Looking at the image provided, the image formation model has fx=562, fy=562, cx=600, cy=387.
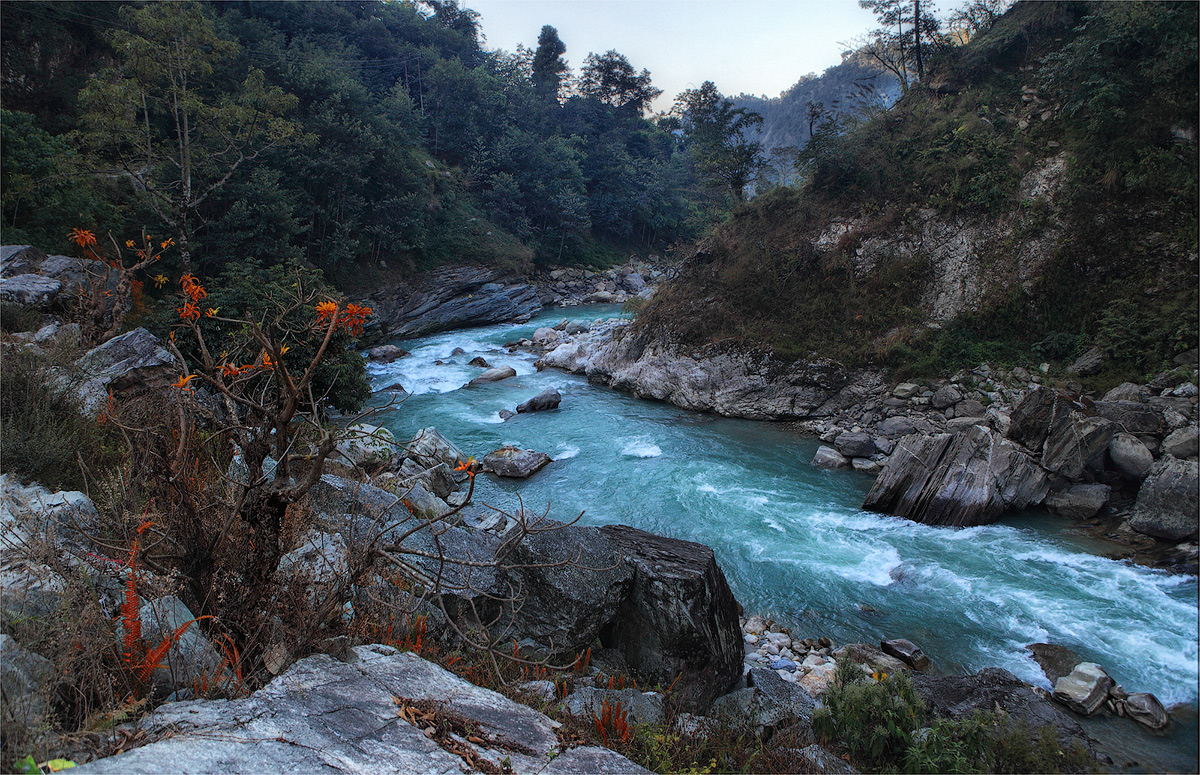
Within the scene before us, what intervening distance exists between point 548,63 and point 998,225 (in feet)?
127

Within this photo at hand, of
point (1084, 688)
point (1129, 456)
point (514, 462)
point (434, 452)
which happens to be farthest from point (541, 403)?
point (1129, 456)

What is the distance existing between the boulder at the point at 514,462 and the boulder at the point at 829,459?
224 inches

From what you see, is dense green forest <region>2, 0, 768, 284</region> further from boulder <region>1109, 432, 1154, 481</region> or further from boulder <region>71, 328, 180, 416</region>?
boulder <region>1109, 432, 1154, 481</region>

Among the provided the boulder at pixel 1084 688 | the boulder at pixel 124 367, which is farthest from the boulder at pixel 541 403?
the boulder at pixel 1084 688

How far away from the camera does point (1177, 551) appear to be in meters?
7.87

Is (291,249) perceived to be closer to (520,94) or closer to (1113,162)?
(1113,162)

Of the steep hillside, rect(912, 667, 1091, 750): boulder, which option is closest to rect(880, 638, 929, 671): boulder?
rect(912, 667, 1091, 750): boulder

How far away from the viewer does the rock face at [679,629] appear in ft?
16.5

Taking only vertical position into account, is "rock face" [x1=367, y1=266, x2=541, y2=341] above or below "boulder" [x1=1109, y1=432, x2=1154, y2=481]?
above

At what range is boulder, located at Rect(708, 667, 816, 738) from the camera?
A: 4.52 m

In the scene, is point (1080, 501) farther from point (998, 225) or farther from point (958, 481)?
point (998, 225)

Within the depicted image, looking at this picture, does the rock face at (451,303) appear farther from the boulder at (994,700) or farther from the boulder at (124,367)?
the boulder at (994,700)

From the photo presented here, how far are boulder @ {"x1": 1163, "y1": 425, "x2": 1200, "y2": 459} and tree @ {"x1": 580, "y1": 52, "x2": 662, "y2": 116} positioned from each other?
4579 centimetres

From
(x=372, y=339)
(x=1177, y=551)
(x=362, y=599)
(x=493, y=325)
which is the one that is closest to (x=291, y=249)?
(x=372, y=339)
